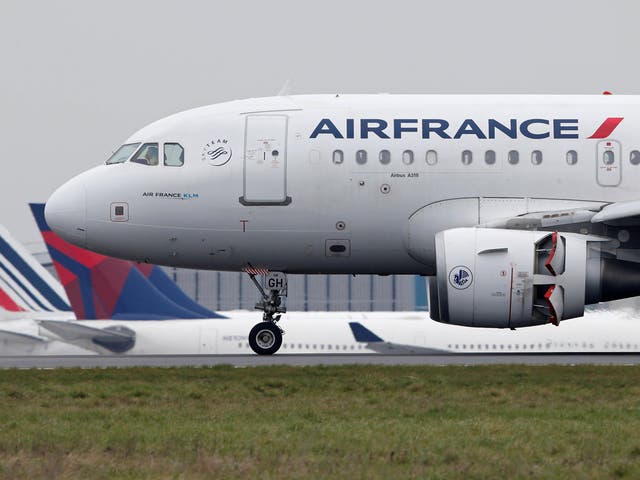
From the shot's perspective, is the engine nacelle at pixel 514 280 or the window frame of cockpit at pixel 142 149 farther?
the window frame of cockpit at pixel 142 149

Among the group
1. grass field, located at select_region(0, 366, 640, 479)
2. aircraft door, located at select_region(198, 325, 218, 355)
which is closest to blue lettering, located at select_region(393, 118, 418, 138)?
grass field, located at select_region(0, 366, 640, 479)

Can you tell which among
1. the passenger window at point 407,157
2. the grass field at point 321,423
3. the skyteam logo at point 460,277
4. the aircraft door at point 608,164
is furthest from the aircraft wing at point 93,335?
the grass field at point 321,423

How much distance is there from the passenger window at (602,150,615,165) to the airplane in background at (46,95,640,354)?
19mm

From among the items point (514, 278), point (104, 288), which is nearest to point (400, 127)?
point (514, 278)

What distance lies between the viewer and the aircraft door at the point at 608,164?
83.7 feet

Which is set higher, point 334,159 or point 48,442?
point 334,159

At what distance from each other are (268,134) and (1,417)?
1154 centimetres

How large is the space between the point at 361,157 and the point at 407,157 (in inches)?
34.5

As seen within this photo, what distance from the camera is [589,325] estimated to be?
4138 centimetres

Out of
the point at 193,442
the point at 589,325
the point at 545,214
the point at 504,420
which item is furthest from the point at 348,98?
the point at 589,325

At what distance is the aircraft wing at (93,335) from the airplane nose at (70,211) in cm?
2163

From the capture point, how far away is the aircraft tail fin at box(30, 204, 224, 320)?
157ft

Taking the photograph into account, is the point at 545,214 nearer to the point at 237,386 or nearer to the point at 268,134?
the point at 268,134

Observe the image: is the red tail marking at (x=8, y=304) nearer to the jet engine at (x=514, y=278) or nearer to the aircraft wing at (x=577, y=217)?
the aircraft wing at (x=577, y=217)
